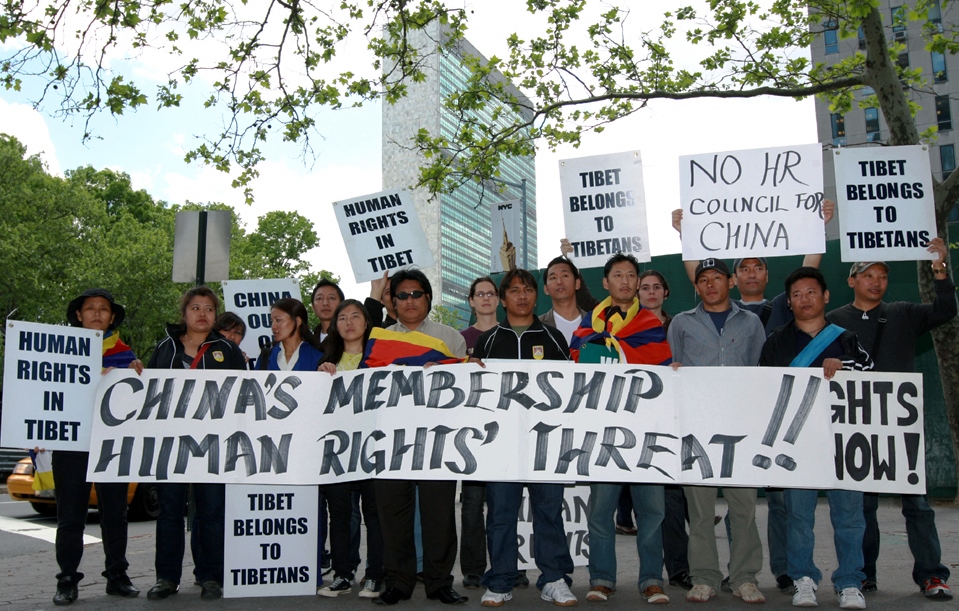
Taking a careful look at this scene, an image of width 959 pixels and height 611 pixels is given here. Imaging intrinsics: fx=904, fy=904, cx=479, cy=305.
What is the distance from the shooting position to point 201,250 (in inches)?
368

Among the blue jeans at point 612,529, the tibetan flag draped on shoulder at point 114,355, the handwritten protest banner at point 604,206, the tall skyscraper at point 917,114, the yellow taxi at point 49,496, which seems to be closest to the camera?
the blue jeans at point 612,529

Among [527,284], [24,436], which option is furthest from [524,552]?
[24,436]

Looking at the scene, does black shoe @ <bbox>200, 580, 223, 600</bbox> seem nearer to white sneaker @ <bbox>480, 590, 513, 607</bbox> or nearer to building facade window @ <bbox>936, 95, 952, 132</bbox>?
white sneaker @ <bbox>480, 590, 513, 607</bbox>

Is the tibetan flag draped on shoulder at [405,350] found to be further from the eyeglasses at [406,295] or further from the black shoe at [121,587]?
the black shoe at [121,587]

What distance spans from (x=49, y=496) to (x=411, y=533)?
920 centimetres

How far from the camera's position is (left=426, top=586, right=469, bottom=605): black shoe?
18.5 feet

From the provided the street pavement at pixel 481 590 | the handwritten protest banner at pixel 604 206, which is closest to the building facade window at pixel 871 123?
the street pavement at pixel 481 590

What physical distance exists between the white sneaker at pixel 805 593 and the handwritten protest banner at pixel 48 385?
4624 mm

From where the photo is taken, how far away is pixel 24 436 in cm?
580

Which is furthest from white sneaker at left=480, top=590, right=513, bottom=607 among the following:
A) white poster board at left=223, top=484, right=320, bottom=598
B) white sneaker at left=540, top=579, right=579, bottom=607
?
white poster board at left=223, top=484, right=320, bottom=598

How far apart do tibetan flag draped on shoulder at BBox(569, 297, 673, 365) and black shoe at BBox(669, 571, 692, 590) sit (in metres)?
1.47

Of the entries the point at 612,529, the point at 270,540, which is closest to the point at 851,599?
the point at 612,529

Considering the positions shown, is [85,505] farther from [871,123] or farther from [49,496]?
[871,123]

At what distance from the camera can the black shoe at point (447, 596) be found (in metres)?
5.64
